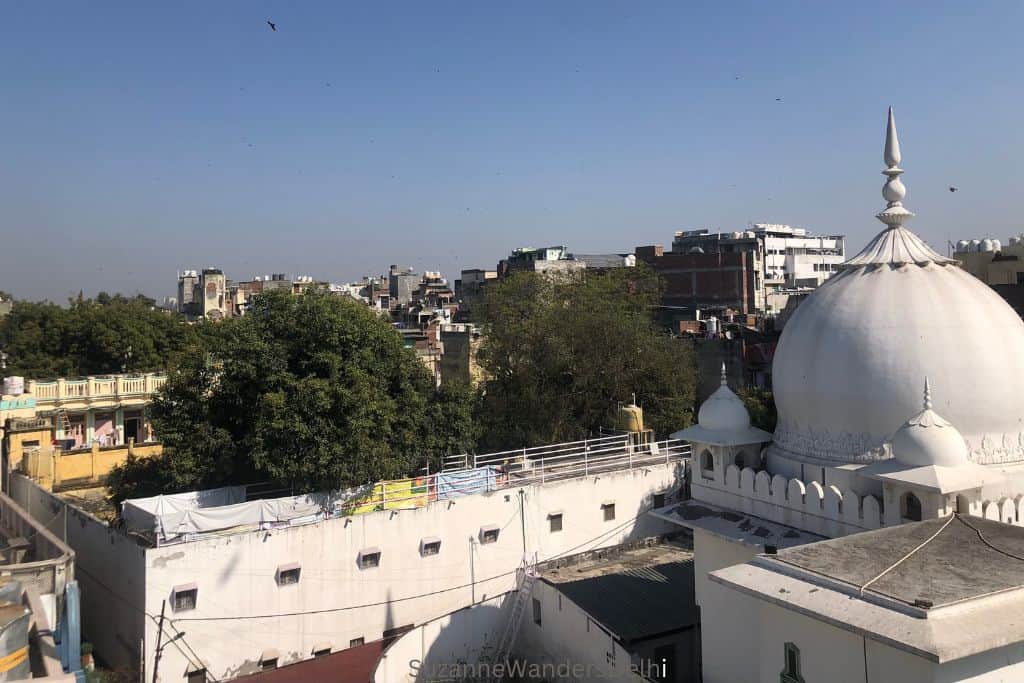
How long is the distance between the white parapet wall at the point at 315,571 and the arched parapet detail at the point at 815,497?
28.2ft

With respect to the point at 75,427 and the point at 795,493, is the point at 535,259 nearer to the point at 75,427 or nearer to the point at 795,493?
the point at 75,427

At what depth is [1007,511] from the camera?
41.1ft

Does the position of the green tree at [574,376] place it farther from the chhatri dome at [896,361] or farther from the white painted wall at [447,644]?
the chhatri dome at [896,361]

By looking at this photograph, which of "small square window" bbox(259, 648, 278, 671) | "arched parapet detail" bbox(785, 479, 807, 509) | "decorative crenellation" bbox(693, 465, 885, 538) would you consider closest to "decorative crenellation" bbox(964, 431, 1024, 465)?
"decorative crenellation" bbox(693, 465, 885, 538)

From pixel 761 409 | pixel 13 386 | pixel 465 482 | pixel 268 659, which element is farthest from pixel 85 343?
pixel 761 409

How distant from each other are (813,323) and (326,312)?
11.8 meters

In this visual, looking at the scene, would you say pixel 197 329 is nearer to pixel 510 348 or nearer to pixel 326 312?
pixel 510 348

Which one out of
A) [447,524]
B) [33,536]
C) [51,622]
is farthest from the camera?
[447,524]

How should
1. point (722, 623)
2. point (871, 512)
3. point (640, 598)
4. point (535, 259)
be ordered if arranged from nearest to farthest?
1. point (871, 512)
2. point (722, 623)
3. point (640, 598)
4. point (535, 259)

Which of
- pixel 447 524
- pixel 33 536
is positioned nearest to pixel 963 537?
pixel 447 524

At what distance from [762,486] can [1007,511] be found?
150 inches

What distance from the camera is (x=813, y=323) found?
49.1ft

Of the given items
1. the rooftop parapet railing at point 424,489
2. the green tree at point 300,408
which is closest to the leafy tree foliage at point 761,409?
the rooftop parapet railing at point 424,489

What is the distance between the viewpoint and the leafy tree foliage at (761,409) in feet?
89.9
